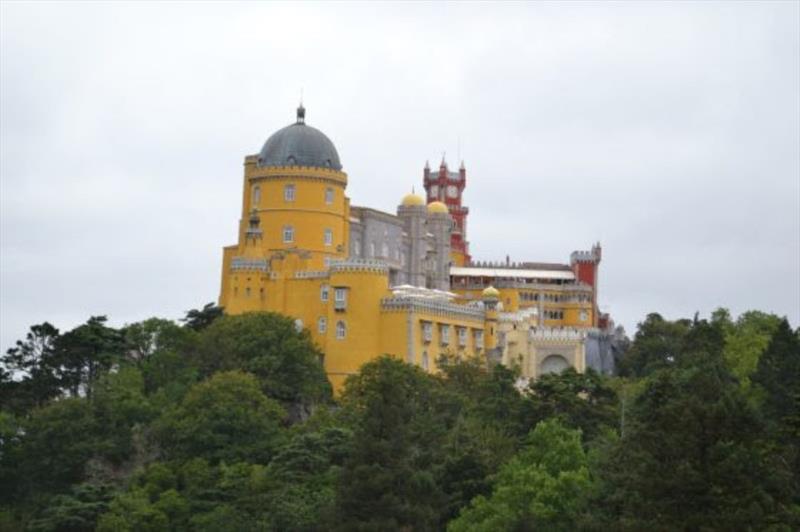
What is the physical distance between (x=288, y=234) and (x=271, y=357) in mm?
10723

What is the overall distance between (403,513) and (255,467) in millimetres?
13844

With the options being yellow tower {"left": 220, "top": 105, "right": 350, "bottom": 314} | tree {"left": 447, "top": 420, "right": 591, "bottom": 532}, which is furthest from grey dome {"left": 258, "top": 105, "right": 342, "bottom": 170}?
tree {"left": 447, "top": 420, "right": 591, "bottom": 532}

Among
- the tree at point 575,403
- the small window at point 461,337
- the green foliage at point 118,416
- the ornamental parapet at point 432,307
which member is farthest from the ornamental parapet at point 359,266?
the tree at point 575,403

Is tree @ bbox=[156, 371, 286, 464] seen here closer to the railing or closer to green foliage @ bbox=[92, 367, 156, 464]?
green foliage @ bbox=[92, 367, 156, 464]

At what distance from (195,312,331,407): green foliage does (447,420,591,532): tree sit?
2399cm

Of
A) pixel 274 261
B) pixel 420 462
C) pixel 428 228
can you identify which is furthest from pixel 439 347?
pixel 420 462

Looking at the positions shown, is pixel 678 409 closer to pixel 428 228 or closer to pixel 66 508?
pixel 66 508

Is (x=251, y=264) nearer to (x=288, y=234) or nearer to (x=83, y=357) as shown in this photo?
(x=288, y=234)

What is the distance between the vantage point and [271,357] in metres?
92.4

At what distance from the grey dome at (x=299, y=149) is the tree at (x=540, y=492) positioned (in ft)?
116

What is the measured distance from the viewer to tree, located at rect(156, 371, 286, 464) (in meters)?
84.1

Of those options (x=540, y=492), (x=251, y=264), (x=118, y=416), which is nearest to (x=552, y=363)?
(x=251, y=264)

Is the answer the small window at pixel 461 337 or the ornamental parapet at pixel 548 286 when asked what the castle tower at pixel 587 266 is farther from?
the small window at pixel 461 337

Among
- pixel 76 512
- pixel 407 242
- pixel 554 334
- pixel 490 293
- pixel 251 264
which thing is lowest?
pixel 76 512
